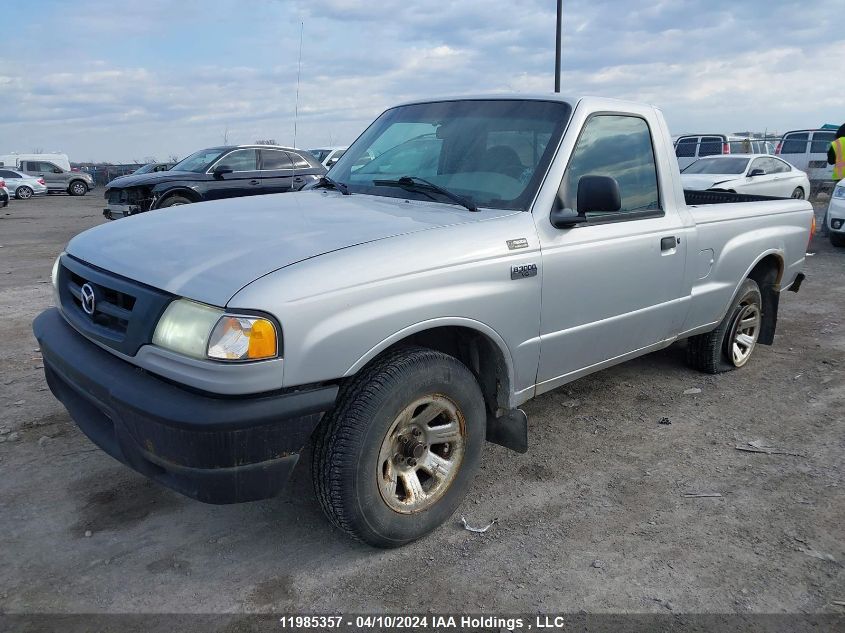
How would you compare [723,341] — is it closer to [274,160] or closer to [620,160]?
[620,160]

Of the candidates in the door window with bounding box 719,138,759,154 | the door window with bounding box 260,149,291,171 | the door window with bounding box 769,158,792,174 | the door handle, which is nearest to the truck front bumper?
the door window with bounding box 260,149,291,171

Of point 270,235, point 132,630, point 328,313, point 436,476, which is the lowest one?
point 132,630

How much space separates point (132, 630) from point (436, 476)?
1.30 metres

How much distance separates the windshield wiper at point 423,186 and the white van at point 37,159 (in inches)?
1310

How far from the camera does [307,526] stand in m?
3.09

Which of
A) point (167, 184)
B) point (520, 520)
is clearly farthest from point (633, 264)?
point (167, 184)

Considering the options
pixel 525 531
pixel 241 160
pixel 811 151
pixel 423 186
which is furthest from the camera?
pixel 811 151

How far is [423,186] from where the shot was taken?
3.48m

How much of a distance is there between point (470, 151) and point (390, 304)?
52.6 inches

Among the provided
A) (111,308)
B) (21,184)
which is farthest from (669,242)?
(21,184)

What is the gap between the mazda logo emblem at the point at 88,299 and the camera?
2739 mm

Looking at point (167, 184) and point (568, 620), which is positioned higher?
point (167, 184)

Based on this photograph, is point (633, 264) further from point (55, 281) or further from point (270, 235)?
point (55, 281)

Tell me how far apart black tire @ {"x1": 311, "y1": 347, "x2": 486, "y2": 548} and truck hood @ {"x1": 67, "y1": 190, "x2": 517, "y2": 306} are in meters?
0.46
